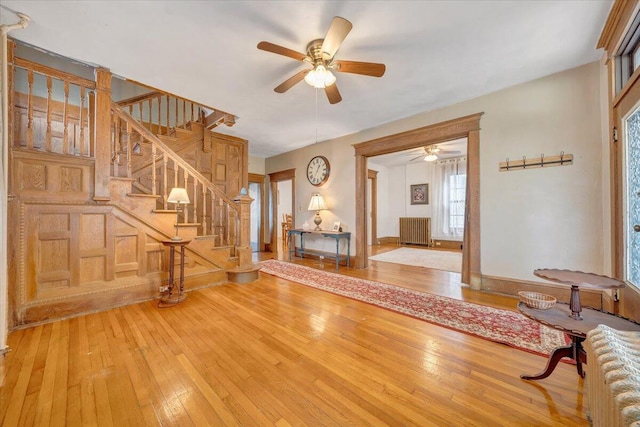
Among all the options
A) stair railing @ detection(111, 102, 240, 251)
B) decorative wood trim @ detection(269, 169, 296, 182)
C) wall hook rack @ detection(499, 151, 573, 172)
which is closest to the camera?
wall hook rack @ detection(499, 151, 573, 172)

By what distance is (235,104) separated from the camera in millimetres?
3525

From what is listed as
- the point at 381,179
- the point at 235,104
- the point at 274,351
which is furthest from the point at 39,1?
the point at 381,179

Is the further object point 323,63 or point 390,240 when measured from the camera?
point 390,240

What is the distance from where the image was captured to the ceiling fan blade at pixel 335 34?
1.69 m

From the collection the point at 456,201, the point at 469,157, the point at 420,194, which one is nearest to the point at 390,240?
the point at 420,194

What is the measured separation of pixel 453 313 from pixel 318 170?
3.84 m

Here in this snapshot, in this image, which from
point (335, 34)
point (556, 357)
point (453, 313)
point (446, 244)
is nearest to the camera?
point (556, 357)

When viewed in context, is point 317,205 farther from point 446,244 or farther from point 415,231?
point 446,244

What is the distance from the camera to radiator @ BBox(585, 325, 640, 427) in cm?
76

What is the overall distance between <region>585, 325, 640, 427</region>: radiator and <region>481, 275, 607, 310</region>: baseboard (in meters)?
2.07

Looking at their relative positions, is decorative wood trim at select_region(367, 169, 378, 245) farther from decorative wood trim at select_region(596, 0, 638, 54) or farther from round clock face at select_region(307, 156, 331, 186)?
decorative wood trim at select_region(596, 0, 638, 54)

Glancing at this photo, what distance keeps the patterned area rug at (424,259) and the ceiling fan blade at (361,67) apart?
3.63 meters

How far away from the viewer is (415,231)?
7.44 meters

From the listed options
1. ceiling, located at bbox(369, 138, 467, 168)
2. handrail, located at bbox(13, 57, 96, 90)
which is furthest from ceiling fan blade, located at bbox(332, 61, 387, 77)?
ceiling, located at bbox(369, 138, 467, 168)
